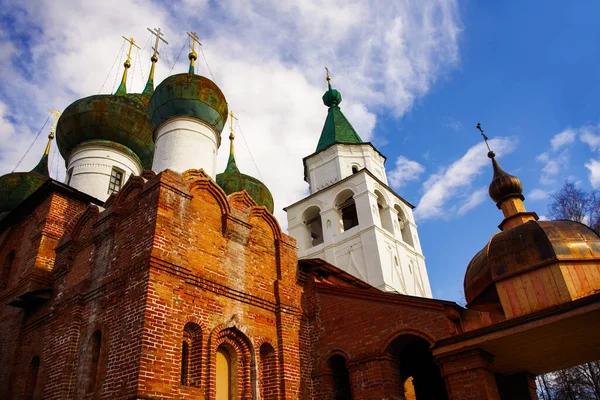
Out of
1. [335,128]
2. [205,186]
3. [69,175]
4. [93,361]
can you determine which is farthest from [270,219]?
[335,128]

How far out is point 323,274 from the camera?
10.8 metres

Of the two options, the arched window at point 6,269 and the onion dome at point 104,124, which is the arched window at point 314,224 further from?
the arched window at point 6,269

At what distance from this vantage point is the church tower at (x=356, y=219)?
755 inches

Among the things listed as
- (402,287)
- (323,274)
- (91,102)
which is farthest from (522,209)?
(91,102)

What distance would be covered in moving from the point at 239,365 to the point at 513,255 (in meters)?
4.75

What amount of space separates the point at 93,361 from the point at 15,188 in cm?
1009

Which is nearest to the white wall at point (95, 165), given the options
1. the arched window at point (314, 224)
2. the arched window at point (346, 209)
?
the arched window at point (314, 224)

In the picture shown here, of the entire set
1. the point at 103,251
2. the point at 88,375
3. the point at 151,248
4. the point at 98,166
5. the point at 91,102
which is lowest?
the point at 88,375

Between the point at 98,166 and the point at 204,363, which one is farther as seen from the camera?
the point at 98,166

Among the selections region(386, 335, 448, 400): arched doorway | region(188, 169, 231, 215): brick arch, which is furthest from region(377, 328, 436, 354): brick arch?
region(188, 169, 231, 215): brick arch

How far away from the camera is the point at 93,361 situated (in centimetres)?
752

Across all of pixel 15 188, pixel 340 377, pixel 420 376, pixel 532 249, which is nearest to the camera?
pixel 532 249

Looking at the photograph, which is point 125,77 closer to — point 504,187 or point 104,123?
point 104,123

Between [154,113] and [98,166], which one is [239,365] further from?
[98,166]
